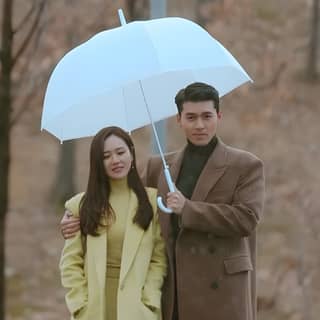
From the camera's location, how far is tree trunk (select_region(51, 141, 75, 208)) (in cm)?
1506

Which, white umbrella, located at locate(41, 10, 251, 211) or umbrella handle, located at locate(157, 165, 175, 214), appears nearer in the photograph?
umbrella handle, located at locate(157, 165, 175, 214)

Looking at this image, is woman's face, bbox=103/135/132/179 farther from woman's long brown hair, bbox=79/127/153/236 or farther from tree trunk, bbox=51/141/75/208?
tree trunk, bbox=51/141/75/208

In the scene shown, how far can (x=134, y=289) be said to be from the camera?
400cm

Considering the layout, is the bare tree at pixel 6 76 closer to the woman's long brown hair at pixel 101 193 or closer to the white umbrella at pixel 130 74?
the white umbrella at pixel 130 74

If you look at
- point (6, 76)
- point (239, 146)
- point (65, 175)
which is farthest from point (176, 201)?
point (239, 146)

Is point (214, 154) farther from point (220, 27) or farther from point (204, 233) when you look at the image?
point (220, 27)

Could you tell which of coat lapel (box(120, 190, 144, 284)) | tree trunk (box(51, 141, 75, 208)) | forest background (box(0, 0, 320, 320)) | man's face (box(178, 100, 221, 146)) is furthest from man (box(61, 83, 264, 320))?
tree trunk (box(51, 141, 75, 208))

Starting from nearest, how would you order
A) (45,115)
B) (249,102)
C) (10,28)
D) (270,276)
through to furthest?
(45,115)
(10,28)
(270,276)
(249,102)

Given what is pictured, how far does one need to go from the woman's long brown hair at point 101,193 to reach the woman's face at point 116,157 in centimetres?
2

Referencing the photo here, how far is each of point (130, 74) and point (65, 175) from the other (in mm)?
11124

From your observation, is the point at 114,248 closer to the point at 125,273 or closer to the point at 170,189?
the point at 125,273

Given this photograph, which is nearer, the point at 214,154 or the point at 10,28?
the point at 214,154

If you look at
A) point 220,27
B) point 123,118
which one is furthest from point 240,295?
point 220,27

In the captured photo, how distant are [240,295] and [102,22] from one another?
8892mm
